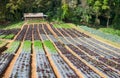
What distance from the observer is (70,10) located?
92562 millimetres

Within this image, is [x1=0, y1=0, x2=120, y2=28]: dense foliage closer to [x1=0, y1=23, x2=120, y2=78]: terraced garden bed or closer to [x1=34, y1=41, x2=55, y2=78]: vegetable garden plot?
[x1=0, y1=23, x2=120, y2=78]: terraced garden bed

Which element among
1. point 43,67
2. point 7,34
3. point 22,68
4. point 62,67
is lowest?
point 7,34

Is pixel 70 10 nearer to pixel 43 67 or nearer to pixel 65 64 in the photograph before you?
pixel 65 64

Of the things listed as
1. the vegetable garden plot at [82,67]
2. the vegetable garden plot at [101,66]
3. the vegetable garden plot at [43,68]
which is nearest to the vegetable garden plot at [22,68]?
the vegetable garden plot at [43,68]

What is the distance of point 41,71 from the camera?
24125mm

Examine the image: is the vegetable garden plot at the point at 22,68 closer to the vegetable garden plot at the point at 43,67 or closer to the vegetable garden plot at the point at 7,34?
the vegetable garden plot at the point at 43,67

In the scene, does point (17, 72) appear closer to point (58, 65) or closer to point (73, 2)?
point (58, 65)

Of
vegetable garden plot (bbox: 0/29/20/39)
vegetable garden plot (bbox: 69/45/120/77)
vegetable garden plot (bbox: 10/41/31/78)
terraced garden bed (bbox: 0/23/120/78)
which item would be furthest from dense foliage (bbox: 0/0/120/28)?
vegetable garden plot (bbox: 10/41/31/78)

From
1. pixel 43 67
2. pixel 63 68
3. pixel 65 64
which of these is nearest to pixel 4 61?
pixel 43 67

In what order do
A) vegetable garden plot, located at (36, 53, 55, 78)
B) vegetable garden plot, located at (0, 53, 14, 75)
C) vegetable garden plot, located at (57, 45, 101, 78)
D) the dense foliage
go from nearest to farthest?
vegetable garden plot, located at (36, 53, 55, 78)
vegetable garden plot, located at (57, 45, 101, 78)
vegetable garden plot, located at (0, 53, 14, 75)
the dense foliage

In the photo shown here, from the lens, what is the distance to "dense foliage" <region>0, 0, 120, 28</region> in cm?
8574

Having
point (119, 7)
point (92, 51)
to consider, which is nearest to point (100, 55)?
point (92, 51)

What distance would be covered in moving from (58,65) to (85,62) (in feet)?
11.7

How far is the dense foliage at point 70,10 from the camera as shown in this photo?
85.7 metres
